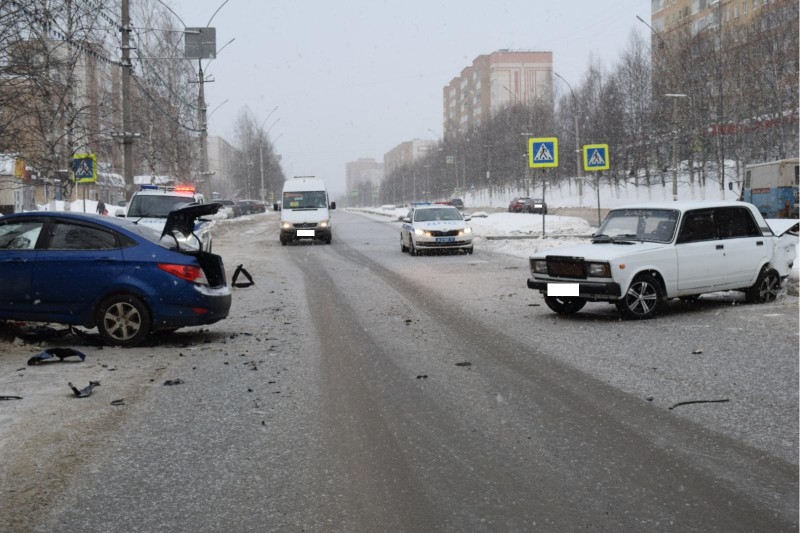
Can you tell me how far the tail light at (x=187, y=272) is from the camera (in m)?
8.95

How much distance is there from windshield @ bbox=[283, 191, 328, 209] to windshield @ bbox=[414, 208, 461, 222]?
282 inches

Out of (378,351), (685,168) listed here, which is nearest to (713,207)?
(378,351)

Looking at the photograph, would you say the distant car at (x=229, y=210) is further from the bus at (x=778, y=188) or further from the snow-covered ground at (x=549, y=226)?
the bus at (x=778, y=188)

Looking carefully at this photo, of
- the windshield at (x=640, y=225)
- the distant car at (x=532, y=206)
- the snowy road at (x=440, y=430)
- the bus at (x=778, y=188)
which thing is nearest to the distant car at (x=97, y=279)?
the snowy road at (x=440, y=430)

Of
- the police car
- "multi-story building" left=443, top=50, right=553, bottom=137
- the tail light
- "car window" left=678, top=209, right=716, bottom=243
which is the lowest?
the tail light

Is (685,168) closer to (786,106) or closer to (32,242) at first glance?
(786,106)

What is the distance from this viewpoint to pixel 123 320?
8.95 meters

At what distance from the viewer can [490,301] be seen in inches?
505

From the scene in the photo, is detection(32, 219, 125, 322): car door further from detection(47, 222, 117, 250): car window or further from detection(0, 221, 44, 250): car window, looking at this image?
detection(0, 221, 44, 250): car window

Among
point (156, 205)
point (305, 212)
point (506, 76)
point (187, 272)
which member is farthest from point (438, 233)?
point (506, 76)

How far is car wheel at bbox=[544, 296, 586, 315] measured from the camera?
11.1 m

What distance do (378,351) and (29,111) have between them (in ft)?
34.7

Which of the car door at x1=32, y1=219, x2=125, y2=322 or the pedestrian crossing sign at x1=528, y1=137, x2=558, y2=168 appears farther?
the pedestrian crossing sign at x1=528, y1=137, x2=558, y2=168

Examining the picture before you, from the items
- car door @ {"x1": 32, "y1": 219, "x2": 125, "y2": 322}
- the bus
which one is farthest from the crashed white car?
the bus
